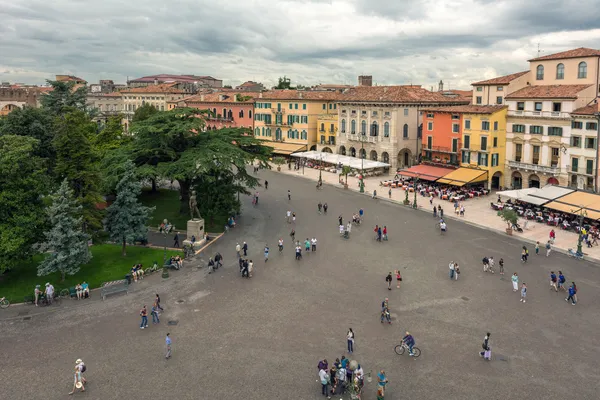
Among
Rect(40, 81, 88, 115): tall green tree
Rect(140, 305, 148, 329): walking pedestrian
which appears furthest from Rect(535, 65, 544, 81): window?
Rect(40, 81, 88, 115): tall green tree

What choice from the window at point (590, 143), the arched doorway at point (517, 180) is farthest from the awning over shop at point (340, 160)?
the window at point (590, 143)

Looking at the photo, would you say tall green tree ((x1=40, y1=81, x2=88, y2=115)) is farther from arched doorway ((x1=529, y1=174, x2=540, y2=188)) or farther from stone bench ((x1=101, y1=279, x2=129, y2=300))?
arched doorway ((x1=529, y1=174, x2=540, y2=188))

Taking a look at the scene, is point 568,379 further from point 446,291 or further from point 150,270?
point 150,270

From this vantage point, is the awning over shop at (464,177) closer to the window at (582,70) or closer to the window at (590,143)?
the window at (590,143)

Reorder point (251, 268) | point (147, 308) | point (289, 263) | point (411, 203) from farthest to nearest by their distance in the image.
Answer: point (411, 203), point (289, 263), point (251, 268), point (147, 308)

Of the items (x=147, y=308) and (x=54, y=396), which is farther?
(x=147, y=308)

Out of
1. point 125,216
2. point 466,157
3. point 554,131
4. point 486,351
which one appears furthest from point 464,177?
point 486,351

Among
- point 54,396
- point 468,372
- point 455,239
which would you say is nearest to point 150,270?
point 54,396
